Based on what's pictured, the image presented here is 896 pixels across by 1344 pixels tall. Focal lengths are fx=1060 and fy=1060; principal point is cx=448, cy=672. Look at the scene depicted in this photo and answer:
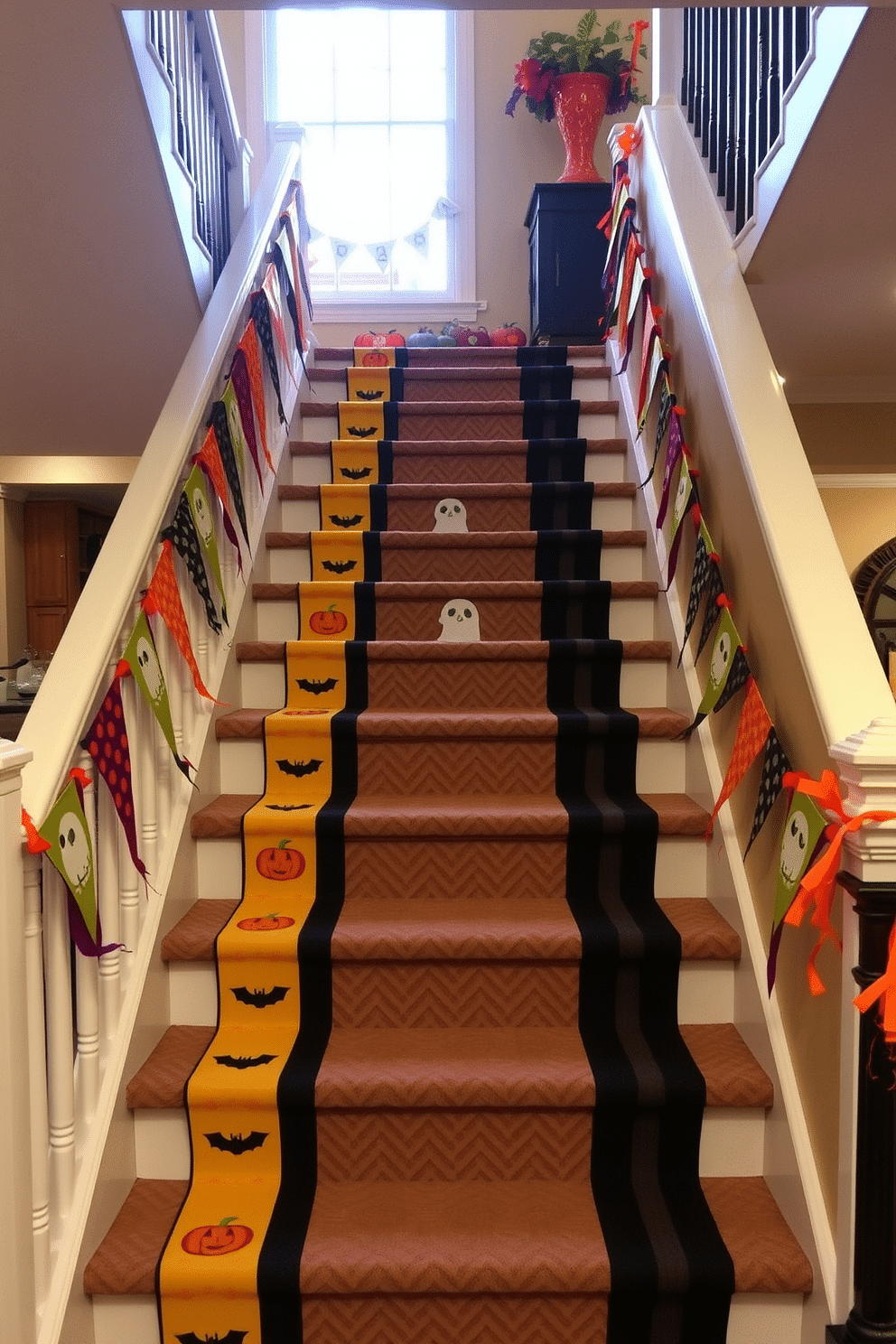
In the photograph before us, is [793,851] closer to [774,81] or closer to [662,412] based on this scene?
[662,412]

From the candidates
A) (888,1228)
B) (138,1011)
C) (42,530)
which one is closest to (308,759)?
(138,1011)

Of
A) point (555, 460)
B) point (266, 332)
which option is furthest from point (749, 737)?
point (266, 332)

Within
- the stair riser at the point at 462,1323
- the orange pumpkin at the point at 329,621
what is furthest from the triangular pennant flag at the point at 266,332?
the stair riser at the point at 462,1323

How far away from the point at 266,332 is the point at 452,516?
73cm

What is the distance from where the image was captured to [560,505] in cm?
287

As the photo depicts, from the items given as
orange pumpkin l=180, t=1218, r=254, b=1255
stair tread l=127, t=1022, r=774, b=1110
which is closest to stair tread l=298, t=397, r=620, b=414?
stair tread l=127, t=1022, r=774, b=1110

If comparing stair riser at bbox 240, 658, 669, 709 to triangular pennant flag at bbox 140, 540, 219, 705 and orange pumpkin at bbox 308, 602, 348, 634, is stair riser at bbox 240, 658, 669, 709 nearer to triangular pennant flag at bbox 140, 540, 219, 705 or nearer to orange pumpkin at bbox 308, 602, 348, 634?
orange pumpkin at bbox 308, 602, 348, 634

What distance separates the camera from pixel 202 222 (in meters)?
2.91

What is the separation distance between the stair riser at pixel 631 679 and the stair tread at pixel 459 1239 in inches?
41.6

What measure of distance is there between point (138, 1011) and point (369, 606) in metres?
1.19

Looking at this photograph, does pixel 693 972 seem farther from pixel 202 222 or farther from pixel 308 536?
pixel 202 222

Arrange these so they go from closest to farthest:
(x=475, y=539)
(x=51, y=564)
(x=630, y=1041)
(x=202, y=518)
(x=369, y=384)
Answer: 1. (x=630, y=1041)
2. (x=202, y=518)
3. (x=475, y=539)
4. (x=369, y=384)
5. (x=51, y=564)

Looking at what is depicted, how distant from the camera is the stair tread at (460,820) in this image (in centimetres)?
195

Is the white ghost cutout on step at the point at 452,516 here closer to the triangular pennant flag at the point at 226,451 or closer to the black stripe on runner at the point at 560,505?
the black stripe on runner at the point at 560,505
